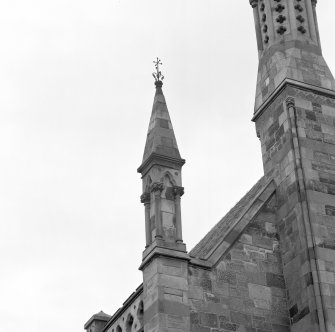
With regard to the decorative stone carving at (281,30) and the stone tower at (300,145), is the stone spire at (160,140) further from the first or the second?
the decorative stone carving at (281,30)

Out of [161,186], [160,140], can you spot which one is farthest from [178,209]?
[160,140]

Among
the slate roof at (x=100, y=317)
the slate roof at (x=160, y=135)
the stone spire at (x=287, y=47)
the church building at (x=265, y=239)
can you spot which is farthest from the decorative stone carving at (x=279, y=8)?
the slate roof at (x=100, y=317)

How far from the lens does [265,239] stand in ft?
63.7

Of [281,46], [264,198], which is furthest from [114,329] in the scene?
[281,46]

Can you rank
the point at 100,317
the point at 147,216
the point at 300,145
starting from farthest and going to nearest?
1. the point at 100,317
2. the point at 300,145
3. the point at 147,216

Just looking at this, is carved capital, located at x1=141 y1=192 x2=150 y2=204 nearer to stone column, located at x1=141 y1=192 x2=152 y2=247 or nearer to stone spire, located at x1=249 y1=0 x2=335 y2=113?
stone column, located at x1=141 y1=192 x2=152 y2=247

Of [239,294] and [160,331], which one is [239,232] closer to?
[239,294]

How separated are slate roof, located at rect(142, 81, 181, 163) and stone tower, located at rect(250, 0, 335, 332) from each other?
9.52ft

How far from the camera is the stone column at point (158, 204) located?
17.8 metres

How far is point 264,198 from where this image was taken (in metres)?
20.0

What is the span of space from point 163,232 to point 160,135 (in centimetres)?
233

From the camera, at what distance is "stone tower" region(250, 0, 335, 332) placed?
18281mm

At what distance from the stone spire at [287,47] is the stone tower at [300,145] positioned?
25 mm

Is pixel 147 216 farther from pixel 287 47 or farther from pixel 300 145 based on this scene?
pixel 287 47
